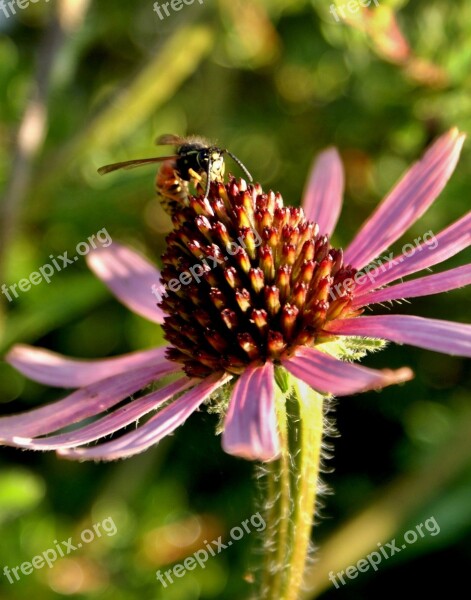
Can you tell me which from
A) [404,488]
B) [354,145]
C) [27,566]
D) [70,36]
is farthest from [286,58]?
[27,566]

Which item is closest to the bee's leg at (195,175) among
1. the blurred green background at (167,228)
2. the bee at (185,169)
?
the bee at (185,169)

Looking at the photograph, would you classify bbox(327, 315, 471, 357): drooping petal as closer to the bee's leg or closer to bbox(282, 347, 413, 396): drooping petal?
bbox(282, 347, 413, 396): drooping petal

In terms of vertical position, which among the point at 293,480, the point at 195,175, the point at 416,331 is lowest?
the point at 293,480

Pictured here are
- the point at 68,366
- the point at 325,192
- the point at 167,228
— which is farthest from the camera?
the point at 167,228

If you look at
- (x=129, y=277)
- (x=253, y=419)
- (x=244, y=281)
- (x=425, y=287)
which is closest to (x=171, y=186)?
(x=244, y=281)

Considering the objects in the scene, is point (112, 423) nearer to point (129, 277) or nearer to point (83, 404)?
point (83, 404)

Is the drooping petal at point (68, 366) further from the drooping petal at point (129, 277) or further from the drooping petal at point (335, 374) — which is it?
the drooping petal at point (335, 374)
